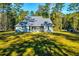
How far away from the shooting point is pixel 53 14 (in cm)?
185

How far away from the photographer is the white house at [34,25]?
1835 millimetres

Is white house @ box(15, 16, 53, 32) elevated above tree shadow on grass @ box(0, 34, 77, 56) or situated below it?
above

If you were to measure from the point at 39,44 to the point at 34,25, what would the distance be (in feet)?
0.61

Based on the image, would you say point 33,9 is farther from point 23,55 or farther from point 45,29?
point 23,55

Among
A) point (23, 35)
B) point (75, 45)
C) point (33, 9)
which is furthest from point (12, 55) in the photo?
point (75, 45)

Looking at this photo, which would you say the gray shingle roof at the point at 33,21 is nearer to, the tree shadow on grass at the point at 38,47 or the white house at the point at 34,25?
the white house at the point at 34,25

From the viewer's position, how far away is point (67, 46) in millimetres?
1801

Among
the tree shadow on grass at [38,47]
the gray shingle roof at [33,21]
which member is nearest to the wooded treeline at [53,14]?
the gray shingle roof at [33,21]

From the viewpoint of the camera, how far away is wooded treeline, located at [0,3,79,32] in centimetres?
183

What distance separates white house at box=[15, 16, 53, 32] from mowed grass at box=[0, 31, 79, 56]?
0.13ft

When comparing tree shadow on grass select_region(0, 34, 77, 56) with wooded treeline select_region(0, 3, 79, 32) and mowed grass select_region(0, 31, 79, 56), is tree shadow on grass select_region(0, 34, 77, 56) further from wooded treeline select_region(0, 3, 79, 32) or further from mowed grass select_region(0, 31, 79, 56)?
wooded treeline select_region(0, 3, 79, 32)

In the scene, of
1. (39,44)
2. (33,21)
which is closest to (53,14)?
(33,21)

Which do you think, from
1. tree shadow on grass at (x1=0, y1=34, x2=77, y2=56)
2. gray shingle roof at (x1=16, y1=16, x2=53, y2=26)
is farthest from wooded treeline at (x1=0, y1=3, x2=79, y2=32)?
tree shadow on grass at (x1=0, y1=34, x2=77, y2=56)

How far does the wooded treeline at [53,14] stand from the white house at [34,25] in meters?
0.03
